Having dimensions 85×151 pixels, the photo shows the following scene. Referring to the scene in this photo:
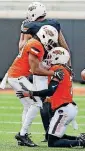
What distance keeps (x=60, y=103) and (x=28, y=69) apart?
0.72 metres

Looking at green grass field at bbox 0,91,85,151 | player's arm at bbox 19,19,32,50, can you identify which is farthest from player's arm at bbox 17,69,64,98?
player's arm at bbox 19,19,32,50

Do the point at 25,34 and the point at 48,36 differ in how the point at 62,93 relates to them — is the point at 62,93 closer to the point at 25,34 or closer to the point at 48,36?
the point at 48,36

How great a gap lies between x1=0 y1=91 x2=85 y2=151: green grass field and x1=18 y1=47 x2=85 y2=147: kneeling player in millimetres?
156

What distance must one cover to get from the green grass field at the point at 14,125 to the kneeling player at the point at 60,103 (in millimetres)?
156

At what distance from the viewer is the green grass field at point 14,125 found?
733cm

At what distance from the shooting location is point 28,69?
766 centimetres

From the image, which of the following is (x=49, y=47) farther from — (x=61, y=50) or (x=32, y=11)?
(x=32, y=11)

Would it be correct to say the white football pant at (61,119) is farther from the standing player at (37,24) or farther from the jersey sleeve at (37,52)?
the jersey sleeve at (37,52)

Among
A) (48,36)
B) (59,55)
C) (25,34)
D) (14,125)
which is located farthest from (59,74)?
(14,125)

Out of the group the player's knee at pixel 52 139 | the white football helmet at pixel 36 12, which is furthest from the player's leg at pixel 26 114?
the white football helmet at pixel 36 12

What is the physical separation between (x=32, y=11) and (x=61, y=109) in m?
1.37

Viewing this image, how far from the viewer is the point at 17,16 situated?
20.1 m

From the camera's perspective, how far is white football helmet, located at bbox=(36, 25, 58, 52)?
7.26 m

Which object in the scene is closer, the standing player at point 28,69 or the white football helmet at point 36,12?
the standing player at point 28,69
